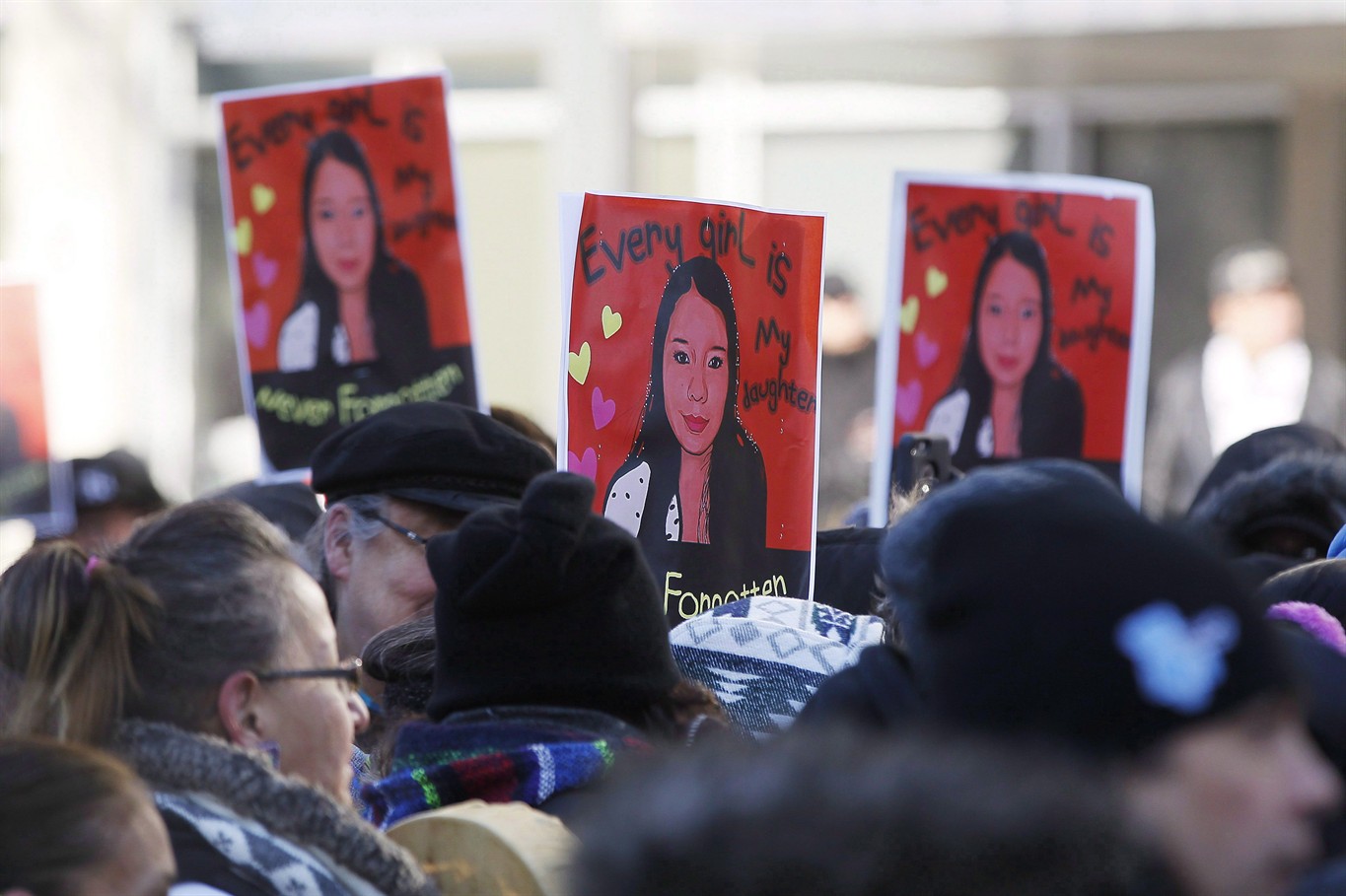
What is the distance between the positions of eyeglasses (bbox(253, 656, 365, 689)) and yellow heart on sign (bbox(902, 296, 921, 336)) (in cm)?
198

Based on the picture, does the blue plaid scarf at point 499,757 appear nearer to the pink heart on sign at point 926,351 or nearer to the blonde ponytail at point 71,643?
the blonde ponytail at point 71,643

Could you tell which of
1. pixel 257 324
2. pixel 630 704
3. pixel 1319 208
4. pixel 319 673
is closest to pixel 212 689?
pixel 319 673

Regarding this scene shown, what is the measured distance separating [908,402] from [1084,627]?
9.00 ft

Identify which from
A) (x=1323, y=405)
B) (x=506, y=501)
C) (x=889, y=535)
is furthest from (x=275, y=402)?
(x=1323, y=405)

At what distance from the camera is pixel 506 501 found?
3.08 m

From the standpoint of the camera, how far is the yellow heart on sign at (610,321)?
2.82 meters

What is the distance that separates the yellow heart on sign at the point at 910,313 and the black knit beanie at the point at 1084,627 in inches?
106

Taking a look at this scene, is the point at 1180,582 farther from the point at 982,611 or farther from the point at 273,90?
the point at 273,90

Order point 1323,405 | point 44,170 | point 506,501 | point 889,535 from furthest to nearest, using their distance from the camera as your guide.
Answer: point 44,170 → point 1323,405 → point 506,501 → point 889,535

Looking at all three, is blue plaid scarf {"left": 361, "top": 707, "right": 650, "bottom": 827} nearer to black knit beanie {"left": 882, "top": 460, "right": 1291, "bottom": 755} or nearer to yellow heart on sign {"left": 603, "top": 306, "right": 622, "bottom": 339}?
black knit beanie {"left": 882, "top": 460, "right": 1291, "bottom": 755}

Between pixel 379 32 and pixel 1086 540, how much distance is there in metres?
8.62

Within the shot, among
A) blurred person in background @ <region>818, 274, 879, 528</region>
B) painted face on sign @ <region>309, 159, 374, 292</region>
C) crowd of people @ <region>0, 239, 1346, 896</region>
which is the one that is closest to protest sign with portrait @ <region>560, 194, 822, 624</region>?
crowd of people @ <region>0, 239, 1346, 896</region>

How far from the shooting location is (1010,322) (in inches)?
158

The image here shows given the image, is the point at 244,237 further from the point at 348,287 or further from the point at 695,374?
the point at 695,374
